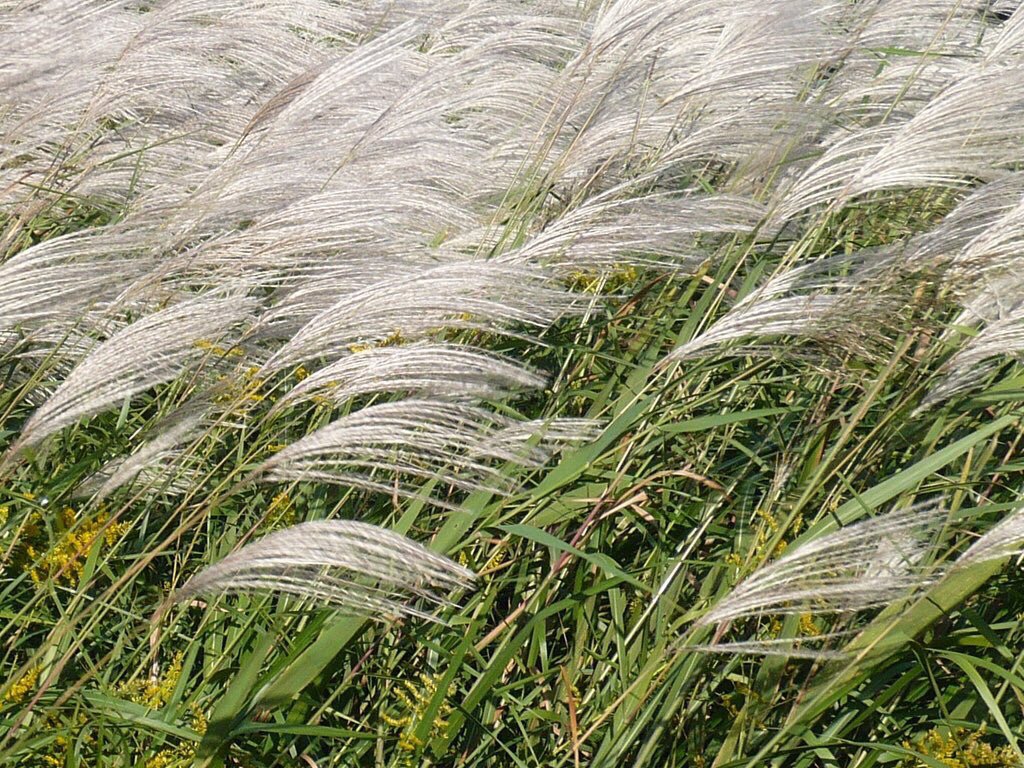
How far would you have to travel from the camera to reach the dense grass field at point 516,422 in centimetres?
166

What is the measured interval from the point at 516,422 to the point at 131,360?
1.76 ft

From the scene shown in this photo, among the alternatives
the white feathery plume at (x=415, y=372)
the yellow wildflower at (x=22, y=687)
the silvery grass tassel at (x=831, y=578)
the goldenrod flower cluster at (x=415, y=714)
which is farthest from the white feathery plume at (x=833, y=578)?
the yellow wildflower at (x=22, y=687)

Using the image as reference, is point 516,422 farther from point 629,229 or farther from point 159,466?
point 159,466

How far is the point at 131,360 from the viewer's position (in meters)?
1.69

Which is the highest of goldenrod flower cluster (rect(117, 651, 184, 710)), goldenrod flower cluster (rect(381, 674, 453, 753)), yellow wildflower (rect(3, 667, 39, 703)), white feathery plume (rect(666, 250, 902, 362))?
white feathery plume (rect(666, 250, 902, 362))

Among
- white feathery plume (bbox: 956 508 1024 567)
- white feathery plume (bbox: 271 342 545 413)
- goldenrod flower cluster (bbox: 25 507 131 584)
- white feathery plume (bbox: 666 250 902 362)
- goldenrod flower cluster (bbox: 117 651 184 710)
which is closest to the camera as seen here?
white feathery plume (bbox: 956 508 1024 567)

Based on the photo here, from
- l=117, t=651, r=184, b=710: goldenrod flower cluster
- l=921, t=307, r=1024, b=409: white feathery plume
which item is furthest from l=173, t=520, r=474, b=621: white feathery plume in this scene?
l=921, t=307, r=1024, b=409: white feathery plume

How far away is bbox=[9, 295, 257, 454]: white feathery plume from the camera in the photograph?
1.63 m

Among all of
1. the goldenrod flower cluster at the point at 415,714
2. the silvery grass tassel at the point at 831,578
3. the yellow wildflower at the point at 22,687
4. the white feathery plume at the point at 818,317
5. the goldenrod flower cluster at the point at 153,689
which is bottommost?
the goldenrod flower cluster at the point at 415,714

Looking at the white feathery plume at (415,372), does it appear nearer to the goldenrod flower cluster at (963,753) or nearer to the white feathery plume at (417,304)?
the white feathery plume at (417,304)

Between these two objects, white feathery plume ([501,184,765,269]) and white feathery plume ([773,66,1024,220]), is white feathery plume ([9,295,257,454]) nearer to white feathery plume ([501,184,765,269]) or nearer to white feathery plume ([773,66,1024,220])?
white feathery plume ([501,184,765,269])

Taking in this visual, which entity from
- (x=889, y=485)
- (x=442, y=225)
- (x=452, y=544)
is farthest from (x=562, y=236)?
(x=889, y=485)

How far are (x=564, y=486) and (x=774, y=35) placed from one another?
0.96m

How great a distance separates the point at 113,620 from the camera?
2.08 m
